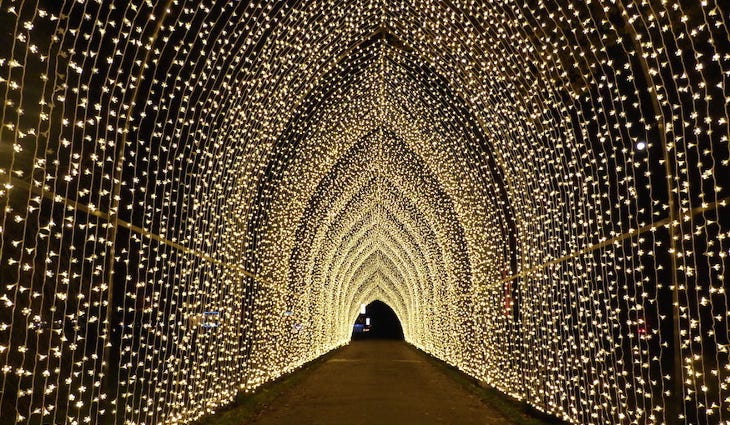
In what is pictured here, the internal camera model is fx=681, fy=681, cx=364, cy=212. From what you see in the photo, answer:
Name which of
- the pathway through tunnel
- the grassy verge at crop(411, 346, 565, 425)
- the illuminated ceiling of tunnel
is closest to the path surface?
the grassy verge at crop(411, 346, 565, 425)

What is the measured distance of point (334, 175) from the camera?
16938 mm

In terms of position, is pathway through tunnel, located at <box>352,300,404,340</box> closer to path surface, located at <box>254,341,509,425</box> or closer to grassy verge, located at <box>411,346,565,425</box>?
path surface, located at <box>254,341,509,425</box>

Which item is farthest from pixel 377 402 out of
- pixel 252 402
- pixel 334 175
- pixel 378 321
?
pixel 378 321

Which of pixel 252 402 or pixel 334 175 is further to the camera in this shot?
pixel 334 175

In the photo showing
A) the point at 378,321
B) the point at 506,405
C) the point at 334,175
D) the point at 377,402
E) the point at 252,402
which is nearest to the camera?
the point at 506,405

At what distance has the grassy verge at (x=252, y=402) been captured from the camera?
809 centimetres

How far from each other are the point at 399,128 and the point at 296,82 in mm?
5648

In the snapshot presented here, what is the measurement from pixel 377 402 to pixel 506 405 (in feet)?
6.02

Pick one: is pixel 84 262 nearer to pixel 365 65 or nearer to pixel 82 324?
pixel 82 324

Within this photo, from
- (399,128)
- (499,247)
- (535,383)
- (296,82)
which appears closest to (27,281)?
(296,82)

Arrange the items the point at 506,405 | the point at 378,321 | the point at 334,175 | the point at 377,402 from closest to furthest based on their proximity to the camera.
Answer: the point at 506,405 < the point at 377,402 < the point at 334,175 < the point at 378,321

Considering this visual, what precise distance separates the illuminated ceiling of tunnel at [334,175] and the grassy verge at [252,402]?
0.72 feet

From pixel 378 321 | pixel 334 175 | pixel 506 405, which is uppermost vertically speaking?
pixel 334 175

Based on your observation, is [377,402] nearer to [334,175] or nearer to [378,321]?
[334,175]
